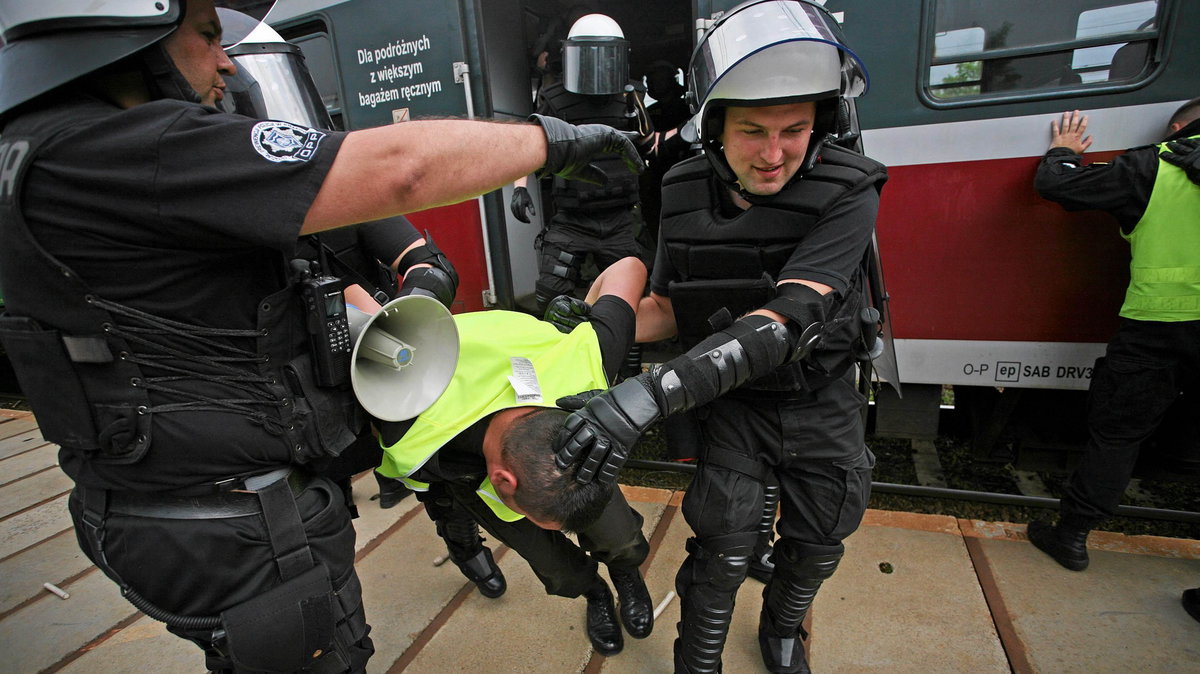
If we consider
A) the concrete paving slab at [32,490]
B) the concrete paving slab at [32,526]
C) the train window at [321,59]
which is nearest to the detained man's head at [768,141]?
the train window at [321,59]

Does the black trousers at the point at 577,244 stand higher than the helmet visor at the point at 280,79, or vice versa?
the helmet visor at the point at 280,79

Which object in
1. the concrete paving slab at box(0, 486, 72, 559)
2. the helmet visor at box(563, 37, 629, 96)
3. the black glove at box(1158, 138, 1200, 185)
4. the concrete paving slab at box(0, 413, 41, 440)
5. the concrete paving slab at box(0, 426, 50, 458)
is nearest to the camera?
the black glove at box(1158, 138, 1200, 185)

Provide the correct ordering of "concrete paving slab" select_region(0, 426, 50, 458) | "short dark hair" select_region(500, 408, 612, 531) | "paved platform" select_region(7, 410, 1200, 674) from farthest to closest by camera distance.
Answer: "concrete paving slab" select_region(0, 426, 50, 458) < "paved platform" select_region(7, 410, 1200, 674) < "short dark hair" select_region(500, 408, 612, 531)

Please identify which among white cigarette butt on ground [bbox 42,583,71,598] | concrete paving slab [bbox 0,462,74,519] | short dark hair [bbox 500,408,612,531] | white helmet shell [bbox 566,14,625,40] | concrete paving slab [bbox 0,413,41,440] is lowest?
concrete paving slab [bbox 0,413,41,440]

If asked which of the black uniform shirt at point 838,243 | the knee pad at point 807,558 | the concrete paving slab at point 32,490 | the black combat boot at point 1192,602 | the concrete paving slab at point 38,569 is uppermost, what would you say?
the black uniform shirt at point 838,243

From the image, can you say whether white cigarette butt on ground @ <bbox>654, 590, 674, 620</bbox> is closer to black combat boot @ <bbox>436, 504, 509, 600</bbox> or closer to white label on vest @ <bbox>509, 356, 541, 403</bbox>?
black combat boot @ <bbox>436, 504, 509, 600</bbox>

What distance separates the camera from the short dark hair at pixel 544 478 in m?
1.48

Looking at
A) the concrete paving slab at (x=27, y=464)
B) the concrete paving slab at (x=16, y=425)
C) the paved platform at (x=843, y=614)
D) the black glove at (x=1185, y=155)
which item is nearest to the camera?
the black glove at (x=1185, y=155)

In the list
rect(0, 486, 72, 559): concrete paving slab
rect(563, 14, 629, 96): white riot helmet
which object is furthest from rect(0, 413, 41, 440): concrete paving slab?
rect(563, 14, 629, 96): white riot helmet

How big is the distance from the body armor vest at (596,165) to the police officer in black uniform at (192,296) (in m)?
2.51

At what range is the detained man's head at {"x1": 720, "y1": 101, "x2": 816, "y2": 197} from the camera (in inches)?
65.7

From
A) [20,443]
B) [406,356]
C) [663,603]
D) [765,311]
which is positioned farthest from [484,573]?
[20,443]

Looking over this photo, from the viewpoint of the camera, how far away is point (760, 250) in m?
1.78

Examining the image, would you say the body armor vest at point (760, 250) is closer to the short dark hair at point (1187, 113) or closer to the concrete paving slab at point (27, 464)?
the short dark hair at point (1187, 113)
